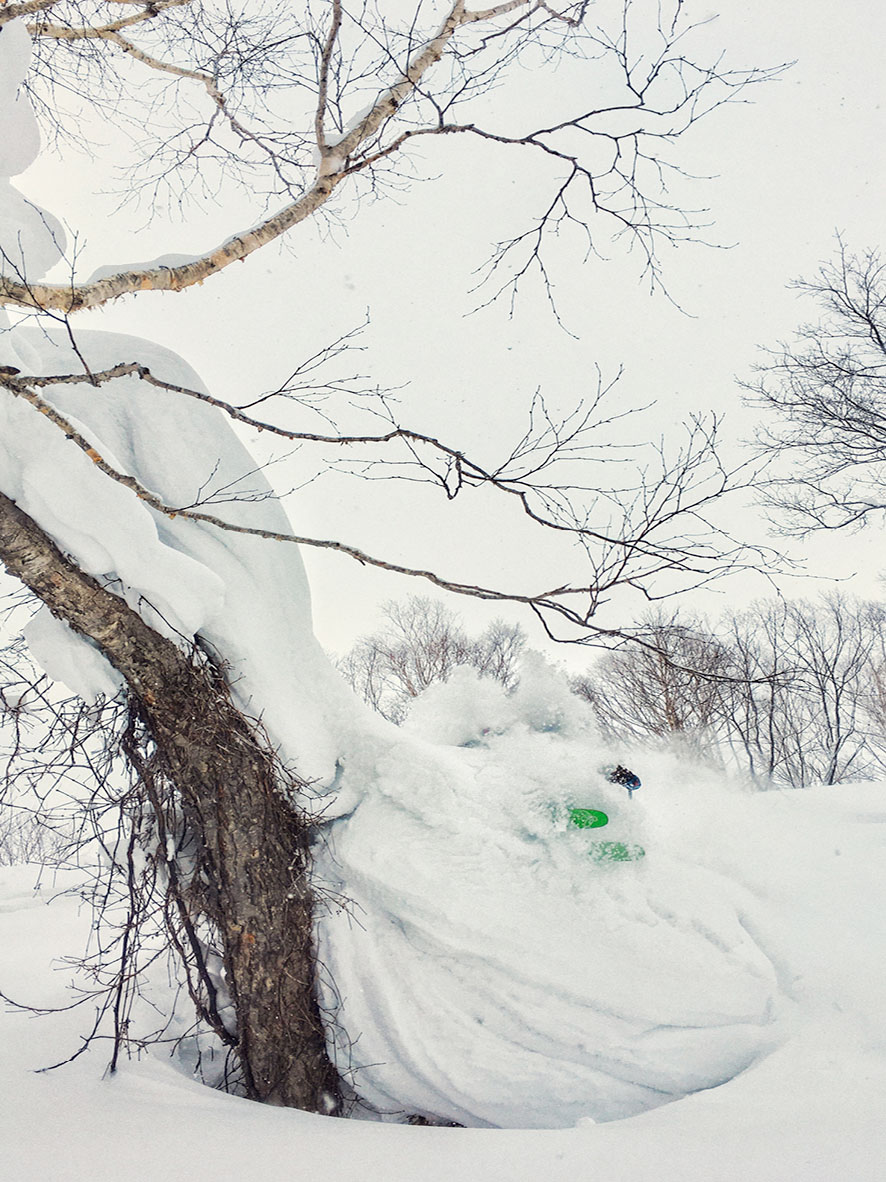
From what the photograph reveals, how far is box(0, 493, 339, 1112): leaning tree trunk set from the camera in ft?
9.04

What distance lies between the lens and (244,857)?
2.88 metres

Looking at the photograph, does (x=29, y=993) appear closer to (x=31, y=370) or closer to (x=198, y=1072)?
(x=198, y=1072)

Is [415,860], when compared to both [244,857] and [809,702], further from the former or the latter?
[809,702]

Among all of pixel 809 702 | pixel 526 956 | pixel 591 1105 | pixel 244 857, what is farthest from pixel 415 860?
pixel 809 702

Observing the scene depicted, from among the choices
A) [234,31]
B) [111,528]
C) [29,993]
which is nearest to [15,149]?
[234,31]

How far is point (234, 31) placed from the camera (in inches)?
122

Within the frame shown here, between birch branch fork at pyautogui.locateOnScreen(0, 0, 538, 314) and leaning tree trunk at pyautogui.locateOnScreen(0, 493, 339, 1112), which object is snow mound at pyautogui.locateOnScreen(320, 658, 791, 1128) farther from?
birch branch fork at pyautogui.locateOnScreen(0, 0, 538, 314)

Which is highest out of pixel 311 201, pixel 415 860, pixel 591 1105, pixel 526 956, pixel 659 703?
pixel 659 703

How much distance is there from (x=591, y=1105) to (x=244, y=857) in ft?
6.03

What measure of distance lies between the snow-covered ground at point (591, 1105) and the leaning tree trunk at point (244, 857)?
343mm

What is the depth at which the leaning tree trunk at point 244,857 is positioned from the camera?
2756 mm

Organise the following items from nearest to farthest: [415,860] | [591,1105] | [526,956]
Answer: [591,1105]
[526,956]
[415,860]

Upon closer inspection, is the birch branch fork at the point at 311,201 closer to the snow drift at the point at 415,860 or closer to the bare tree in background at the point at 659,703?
the snow drift at the point at 415,860

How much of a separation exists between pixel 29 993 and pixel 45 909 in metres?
3.71
